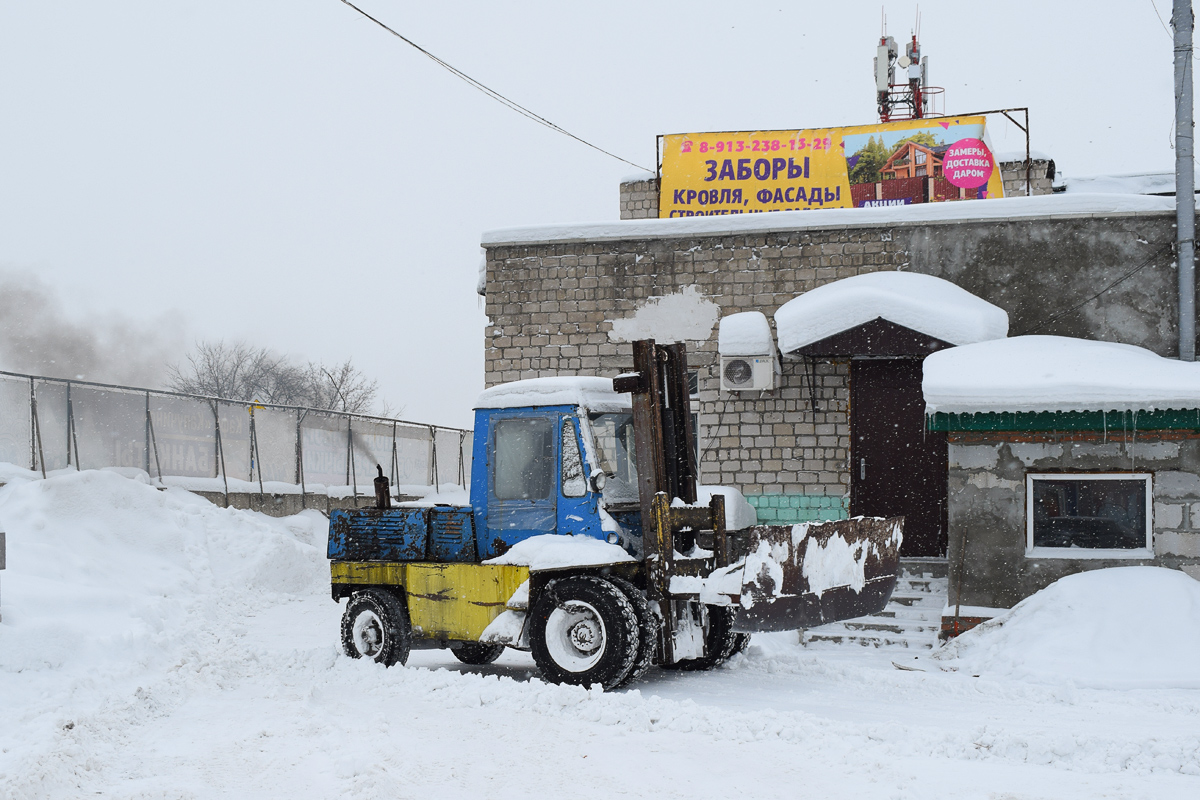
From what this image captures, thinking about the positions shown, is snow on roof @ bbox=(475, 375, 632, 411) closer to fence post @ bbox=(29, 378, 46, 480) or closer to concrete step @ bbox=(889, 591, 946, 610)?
concrete step @ bbox=(889, 591, 946, 610)

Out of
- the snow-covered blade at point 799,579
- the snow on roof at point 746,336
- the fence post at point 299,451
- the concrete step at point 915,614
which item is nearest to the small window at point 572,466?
the snow-covered blade at point 799,579

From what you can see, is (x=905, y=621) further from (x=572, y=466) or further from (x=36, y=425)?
(x=36, y=425)

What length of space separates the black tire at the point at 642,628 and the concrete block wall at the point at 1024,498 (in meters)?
4.35

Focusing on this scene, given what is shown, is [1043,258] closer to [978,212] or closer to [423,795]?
[978,212]

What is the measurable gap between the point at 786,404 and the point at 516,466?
21.2ft

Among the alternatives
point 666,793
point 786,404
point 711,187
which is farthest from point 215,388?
point 666,793

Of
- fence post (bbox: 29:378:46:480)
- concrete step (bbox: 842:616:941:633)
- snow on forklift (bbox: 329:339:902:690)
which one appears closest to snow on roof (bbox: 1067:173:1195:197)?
concrete step (bbox: 842:616:941:633)

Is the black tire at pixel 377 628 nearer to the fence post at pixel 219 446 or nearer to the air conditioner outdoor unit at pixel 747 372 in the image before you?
the air conditioner outdoor unit at pixel 747 372

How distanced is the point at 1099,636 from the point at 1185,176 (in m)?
6.28

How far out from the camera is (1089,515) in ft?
36.2

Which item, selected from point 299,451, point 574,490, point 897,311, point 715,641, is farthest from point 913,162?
point 574,490

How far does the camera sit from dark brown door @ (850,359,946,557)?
1443cm

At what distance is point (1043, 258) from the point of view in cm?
1391

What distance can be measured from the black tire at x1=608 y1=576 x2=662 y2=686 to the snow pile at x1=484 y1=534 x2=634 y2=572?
0.21m
